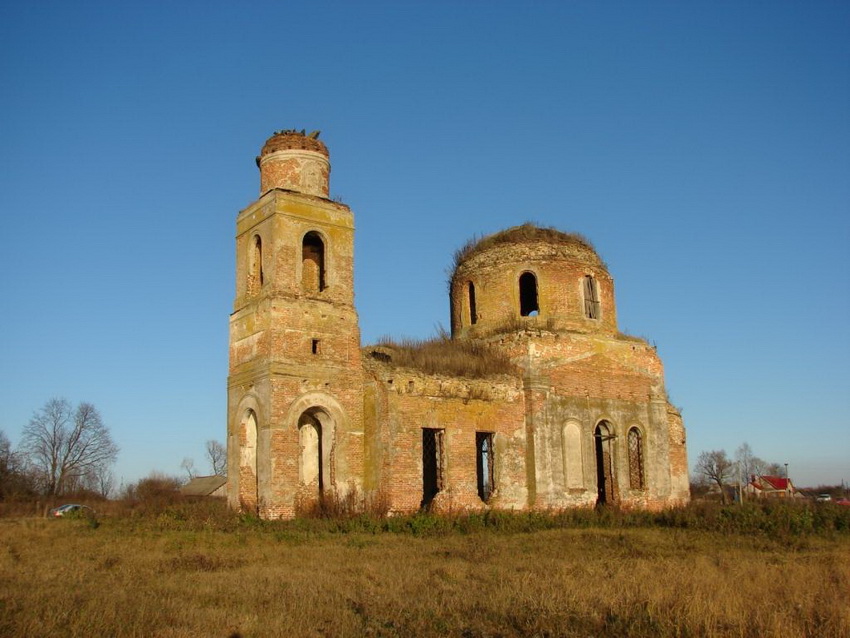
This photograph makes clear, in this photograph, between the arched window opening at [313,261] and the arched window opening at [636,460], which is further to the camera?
the arched window opening at [636,460]

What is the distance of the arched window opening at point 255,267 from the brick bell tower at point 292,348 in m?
0.02

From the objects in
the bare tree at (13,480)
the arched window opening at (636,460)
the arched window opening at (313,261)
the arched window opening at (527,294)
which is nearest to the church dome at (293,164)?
the arched window opening at (313,261)

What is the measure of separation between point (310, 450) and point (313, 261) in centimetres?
463

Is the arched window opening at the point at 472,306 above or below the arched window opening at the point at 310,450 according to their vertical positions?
above

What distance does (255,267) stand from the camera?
59.6 feet

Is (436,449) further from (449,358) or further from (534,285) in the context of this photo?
(534,285)

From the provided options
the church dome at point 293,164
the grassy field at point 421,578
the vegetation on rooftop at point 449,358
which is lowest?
the grassy field at point 421,578

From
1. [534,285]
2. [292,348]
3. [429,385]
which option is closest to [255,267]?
[292,348]

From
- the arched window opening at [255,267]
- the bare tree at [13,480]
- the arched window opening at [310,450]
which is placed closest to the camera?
the arched window opening at [310,450]

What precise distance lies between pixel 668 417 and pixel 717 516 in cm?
747

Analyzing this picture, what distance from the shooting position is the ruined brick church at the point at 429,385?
1678cm

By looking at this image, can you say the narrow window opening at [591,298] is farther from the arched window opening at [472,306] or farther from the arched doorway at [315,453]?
the arched doorway at [315,453]

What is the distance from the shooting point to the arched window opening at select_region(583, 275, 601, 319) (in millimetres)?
22594

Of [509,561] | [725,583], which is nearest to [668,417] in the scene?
[509,561]
